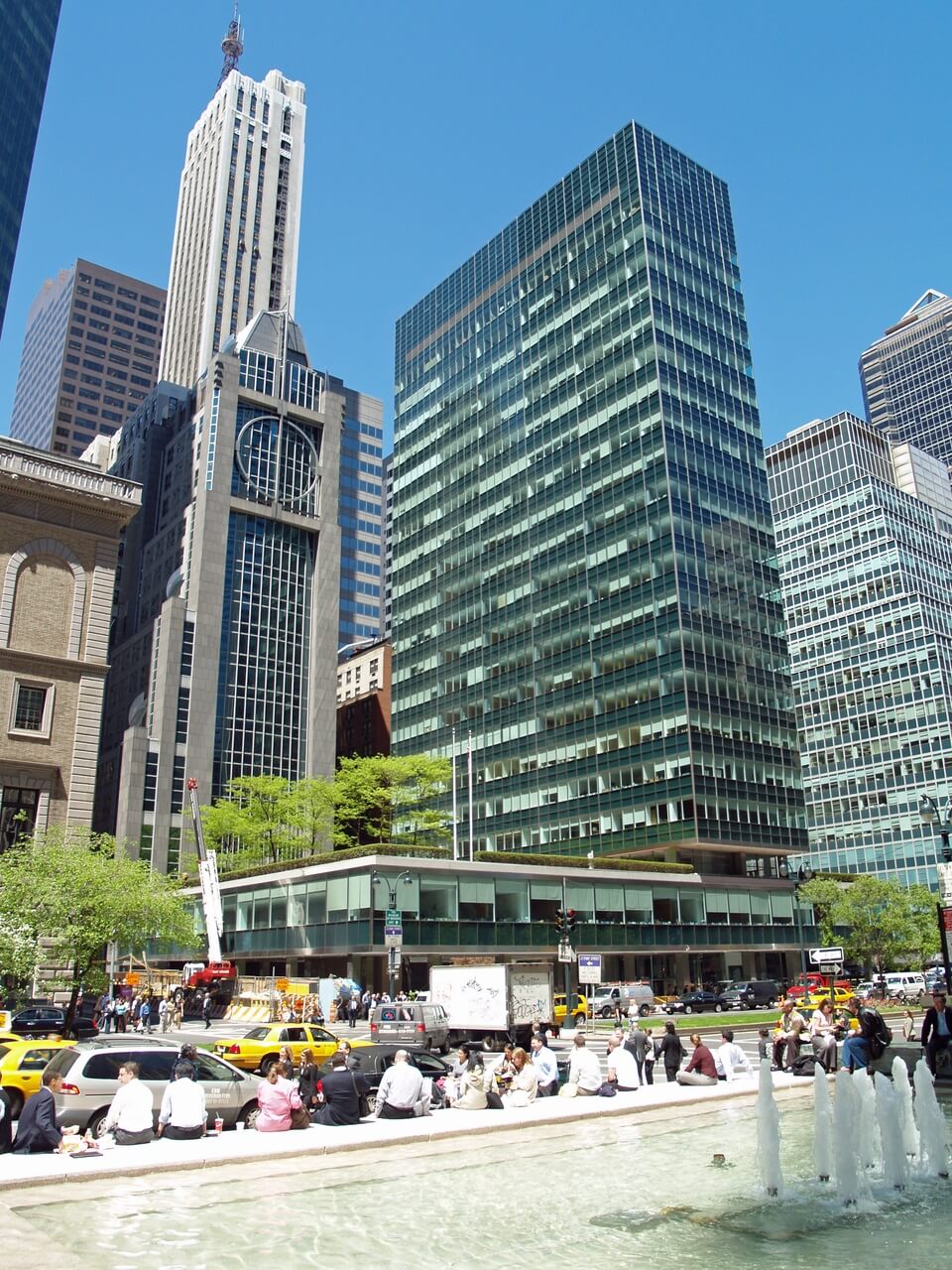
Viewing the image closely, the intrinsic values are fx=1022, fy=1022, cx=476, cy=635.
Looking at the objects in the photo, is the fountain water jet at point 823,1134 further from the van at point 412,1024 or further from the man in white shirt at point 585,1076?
the van at point 412,1024

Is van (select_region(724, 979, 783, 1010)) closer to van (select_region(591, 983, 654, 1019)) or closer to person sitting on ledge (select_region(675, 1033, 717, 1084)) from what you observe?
van (select_region(591, 983, 654, 1019))

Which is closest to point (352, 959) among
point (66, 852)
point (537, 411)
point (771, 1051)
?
point (66, 852)

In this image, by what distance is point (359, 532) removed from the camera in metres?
153

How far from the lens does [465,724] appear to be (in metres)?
104

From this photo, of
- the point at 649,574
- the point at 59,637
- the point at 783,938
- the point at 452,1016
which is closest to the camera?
the point at 452,1016

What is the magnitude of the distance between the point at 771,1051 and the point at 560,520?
2829 inches

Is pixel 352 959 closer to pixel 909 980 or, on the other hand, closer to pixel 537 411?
pixel 909 980

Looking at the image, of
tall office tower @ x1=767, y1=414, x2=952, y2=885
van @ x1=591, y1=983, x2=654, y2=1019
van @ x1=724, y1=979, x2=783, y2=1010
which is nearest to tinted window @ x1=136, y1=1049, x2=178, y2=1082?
van @ x1=591, y1=983, x2=654, y2=1019

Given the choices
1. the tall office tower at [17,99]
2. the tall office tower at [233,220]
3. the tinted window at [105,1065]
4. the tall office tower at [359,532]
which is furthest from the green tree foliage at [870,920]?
the tall office tower at [233,220]

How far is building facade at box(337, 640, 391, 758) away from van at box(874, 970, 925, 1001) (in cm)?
7425

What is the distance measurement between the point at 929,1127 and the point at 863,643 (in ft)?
398

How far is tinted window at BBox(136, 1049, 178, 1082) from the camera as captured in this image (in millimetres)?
19031

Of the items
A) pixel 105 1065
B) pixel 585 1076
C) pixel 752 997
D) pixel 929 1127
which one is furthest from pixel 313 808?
pixel 929 1127

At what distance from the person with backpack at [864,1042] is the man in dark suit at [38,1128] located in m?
12.8
